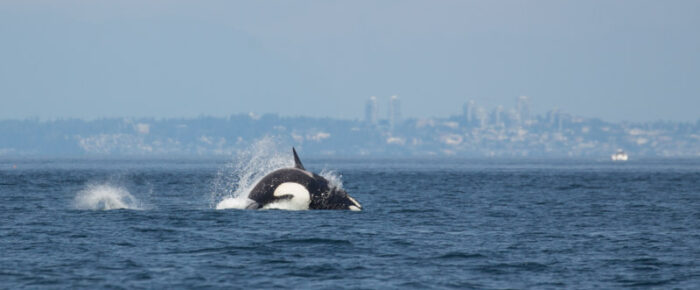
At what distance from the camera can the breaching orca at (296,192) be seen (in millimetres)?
32750

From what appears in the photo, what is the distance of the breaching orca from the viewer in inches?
1289

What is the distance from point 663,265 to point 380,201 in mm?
24887

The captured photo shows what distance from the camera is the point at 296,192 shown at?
1316 inches

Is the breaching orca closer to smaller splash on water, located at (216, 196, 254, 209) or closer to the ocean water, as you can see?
the ocean water

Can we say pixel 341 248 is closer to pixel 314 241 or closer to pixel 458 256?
pixel 314 241

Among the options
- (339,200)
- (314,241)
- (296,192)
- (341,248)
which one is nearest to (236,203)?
(296,192)

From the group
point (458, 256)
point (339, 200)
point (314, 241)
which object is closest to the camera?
point (458, 256)

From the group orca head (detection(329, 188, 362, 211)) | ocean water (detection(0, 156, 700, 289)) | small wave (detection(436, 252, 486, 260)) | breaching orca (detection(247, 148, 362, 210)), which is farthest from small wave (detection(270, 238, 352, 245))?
orca head (detection(329, 188, 362, 211))

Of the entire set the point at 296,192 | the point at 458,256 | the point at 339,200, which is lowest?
the point at 458,256

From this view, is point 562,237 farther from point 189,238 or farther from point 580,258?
point 189,238

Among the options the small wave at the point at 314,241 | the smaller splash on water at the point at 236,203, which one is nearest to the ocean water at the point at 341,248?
the small wave at the point at 314,241

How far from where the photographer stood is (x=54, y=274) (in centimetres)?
2061

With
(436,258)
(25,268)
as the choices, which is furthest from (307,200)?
(25,268)

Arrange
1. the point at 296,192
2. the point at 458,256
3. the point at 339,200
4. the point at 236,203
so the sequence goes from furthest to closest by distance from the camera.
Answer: the point at 236,203 → the point at 339,200 → the point at 296,192 → the point at 458,256
